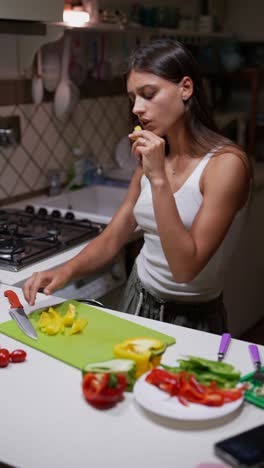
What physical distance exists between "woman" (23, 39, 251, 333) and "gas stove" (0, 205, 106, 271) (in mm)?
270

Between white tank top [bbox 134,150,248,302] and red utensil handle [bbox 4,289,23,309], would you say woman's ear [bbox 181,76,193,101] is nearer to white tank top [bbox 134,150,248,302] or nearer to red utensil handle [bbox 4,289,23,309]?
white tank top [bbox 134,150,248,302]

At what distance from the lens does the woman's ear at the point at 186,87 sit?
5.07 ft

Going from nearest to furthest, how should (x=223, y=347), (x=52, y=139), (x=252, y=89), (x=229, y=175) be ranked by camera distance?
(x=223, y=347)
(x=229, y=175)
(x=52, y=139)
(x=252, y=89)

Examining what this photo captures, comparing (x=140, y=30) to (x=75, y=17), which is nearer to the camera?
(x=75, y=17)

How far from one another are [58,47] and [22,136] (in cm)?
46

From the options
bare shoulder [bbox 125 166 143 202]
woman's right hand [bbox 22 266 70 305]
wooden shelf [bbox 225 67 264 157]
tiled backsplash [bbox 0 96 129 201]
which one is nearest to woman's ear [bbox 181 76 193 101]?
bare shoulder [bbox 125 166 143 202]

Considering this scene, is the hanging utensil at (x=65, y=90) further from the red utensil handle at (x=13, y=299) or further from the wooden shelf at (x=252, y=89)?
the wooden shelf at (x=252, y=89)

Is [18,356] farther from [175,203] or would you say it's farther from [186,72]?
[186,72]

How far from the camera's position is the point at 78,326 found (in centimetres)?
133

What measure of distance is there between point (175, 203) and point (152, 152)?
0.14 meters

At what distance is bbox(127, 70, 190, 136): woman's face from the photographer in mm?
1496

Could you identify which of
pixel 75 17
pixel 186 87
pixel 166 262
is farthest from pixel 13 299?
pixel 75 17

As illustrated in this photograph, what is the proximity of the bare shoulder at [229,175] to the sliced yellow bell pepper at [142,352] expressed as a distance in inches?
18.2

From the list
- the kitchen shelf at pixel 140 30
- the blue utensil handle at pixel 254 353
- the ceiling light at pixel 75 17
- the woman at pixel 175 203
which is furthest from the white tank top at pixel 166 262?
the kitchen shelf at pixel 140 30
